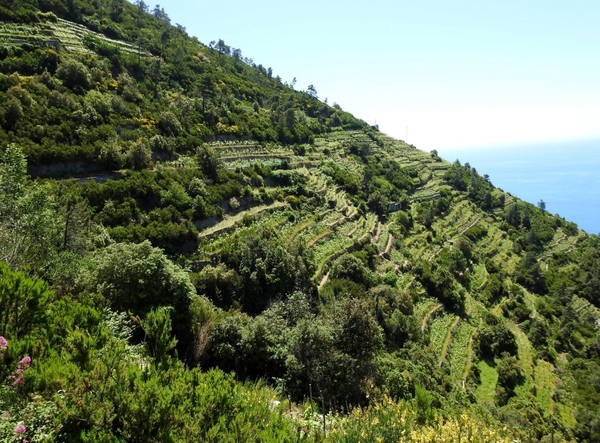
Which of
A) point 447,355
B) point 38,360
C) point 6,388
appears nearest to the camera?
point 6,388

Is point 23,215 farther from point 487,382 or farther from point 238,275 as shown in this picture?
point 487,382

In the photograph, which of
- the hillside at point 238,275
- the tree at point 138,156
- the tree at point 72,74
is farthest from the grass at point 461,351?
the tree at point 72,74

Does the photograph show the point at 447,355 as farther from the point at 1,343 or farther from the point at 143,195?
the point at 1,343

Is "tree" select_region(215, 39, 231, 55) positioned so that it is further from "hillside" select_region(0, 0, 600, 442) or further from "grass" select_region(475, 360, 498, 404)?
"grass" select_region(475, 360, 498, 404)

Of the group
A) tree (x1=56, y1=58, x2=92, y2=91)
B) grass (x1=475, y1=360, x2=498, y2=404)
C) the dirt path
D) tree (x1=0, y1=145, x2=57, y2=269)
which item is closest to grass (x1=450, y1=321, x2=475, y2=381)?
grass (x1=475, y1=360, x2=498, y2=404)

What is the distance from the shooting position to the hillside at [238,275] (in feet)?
26.8

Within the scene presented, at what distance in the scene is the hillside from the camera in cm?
816

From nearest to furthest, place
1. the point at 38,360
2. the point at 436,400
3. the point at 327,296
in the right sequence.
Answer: the point at 38,360
the point at 436,400
the point at 327,296

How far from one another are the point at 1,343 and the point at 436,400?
22400 millimetres

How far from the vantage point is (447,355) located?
37156mm

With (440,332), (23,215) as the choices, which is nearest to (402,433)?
(23,215)

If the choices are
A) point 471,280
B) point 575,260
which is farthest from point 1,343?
point 575,260

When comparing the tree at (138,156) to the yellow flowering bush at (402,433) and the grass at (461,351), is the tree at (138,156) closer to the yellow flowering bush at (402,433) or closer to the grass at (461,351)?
the yellow flowering bush at (402,433)

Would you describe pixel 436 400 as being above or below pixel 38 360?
below
